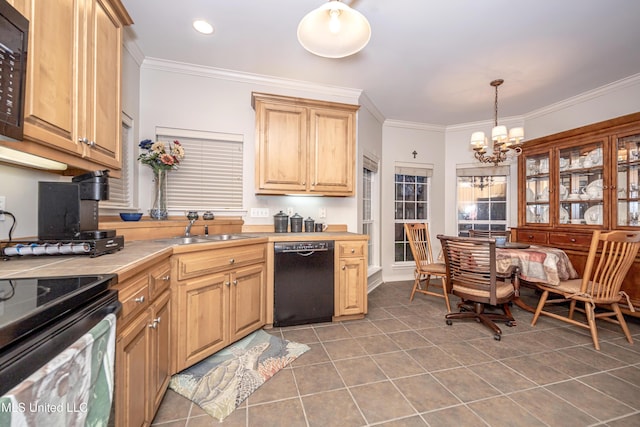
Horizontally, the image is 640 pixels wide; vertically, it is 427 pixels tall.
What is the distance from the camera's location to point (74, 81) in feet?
4.31

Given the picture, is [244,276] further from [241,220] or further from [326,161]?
[326,161]

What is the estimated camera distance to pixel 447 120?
4457 millimetres

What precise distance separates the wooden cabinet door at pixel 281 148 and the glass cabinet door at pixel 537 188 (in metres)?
3.35

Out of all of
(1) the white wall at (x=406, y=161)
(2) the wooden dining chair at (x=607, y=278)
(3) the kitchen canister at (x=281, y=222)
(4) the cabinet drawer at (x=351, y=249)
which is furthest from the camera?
(1) the white wall at (x=406, y=161)

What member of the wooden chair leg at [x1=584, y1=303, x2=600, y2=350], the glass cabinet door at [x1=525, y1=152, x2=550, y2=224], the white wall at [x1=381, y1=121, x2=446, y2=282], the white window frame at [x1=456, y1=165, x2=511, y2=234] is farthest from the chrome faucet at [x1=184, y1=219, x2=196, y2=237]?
the glass cabinet door at [x1=525, y1=152, x2=550, y2=224]

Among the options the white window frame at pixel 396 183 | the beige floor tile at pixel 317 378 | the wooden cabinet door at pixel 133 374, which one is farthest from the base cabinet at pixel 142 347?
the white window frame at pixel 396 183

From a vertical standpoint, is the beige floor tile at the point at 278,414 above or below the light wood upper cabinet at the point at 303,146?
below

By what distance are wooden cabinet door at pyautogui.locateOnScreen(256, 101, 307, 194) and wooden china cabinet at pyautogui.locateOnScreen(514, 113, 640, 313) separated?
10.8 feet

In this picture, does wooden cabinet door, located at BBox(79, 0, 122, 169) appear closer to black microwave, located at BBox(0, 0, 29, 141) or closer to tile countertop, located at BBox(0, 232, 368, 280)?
black microwave, located at BBox(0, 0, 29, 141)

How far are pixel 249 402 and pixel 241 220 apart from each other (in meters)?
1.81

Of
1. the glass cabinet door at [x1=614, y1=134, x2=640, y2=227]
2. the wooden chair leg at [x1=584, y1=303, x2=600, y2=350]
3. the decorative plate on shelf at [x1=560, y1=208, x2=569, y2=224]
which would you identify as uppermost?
the glass cabinet door at [x1=614, y1=134, x2=640, y2=227]

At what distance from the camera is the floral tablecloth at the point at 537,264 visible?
257cm

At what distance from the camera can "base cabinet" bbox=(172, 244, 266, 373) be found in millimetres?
1737

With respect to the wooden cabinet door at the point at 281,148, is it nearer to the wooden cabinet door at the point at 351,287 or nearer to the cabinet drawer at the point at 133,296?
the wooden cabinet door at the point at 351,287
